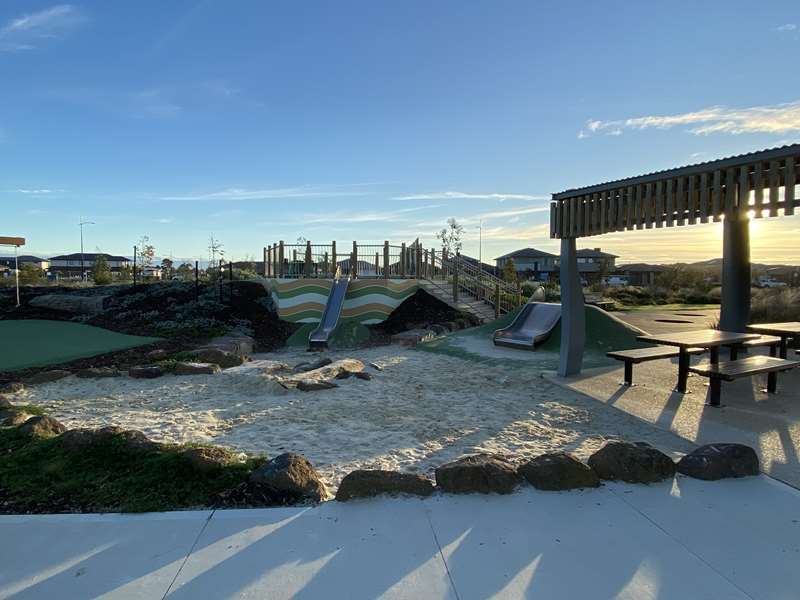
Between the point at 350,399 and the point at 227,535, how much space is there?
3.82 meters

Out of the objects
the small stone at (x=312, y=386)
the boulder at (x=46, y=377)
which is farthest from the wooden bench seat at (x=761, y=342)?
the boulder at (x=46, y=377)

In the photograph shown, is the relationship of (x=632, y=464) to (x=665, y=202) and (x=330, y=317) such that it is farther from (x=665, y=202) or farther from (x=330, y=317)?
(x=330, y=317)

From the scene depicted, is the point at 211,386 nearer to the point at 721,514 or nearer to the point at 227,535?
the point at 227,535

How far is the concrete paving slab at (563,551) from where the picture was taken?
248 centimetres

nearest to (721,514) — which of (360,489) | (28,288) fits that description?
(360,489)

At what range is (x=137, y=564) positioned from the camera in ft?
8.79

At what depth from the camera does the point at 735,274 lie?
10.0 m

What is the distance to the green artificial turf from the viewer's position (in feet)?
32.8

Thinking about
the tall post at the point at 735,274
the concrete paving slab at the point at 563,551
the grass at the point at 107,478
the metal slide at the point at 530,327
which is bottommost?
the concrete paving slab at the point at 563,551

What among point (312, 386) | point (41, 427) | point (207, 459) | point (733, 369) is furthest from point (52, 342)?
point (733, 369)

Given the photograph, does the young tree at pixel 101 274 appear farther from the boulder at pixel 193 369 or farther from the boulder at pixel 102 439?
the boulder at pixel 102 439

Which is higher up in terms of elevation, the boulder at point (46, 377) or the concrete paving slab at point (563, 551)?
the concrete paving slab at point (563, 551)

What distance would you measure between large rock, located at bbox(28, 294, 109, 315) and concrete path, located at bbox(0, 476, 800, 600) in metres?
16.3

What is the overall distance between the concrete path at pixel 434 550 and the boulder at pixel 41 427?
1.87 m
